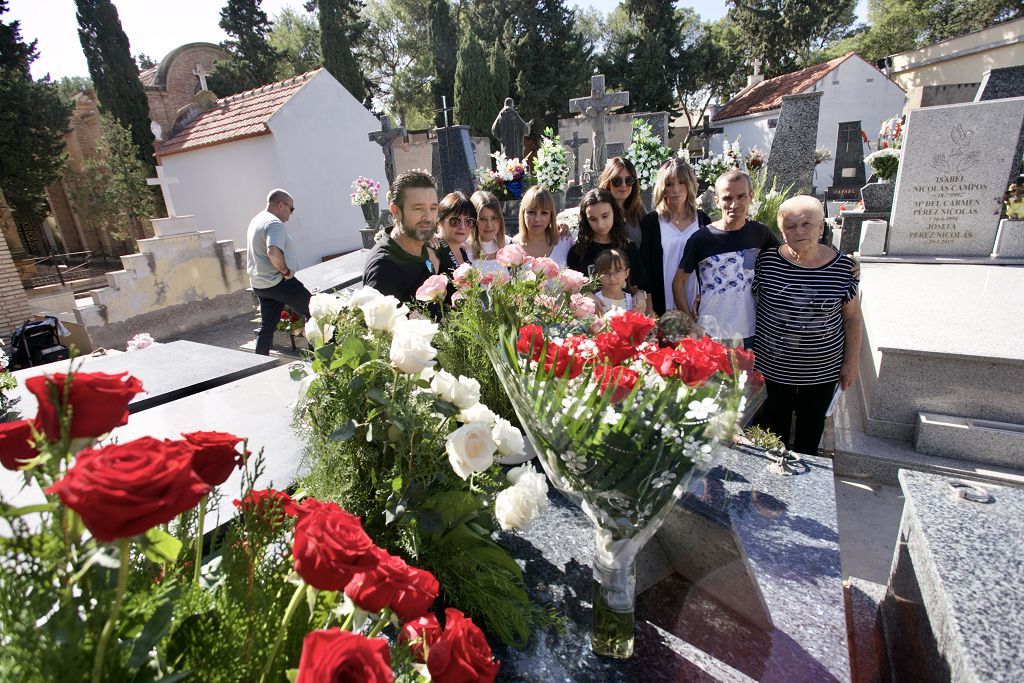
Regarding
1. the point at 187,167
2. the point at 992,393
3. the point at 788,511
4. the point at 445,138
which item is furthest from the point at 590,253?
the point at 187,167

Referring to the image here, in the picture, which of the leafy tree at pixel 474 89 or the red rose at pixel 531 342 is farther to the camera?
the leafy tree at pixel 474 89

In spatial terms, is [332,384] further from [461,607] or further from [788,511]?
[788,511]

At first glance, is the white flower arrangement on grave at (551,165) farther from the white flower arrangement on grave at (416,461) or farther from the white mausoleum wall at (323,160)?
the white mausoleum wall at (323,160)

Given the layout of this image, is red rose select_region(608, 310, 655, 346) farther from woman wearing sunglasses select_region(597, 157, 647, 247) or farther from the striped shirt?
woman wearing sunglasses select_region(597, 157, 647, 247)

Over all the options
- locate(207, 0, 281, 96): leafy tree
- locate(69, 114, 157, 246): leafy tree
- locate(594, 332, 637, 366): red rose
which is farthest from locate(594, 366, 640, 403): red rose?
locate(207, 0, 281, 96): leafy tree

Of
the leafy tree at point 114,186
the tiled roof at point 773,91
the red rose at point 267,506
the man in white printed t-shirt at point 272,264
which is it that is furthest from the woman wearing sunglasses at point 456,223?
the tiled roof at point 773,91

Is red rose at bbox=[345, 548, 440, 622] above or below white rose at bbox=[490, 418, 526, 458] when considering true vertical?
above

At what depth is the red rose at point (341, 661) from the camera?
521mm

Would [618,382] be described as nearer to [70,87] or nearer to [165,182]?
[165,182]

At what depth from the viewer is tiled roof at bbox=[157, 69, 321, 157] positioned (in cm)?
1227

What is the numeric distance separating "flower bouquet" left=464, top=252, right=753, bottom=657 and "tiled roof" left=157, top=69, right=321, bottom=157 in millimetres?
12992

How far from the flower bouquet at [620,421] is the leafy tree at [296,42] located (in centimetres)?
3126

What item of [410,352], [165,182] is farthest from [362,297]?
[165,182]

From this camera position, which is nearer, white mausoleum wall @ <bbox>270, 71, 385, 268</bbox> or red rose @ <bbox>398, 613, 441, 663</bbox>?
red rose @ <bbox>398, 613, 441, 663</bbox>
